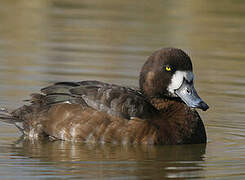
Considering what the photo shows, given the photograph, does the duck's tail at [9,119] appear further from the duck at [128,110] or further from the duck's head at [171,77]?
the duck's head at [171,77]

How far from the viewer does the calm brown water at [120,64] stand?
27.6ft

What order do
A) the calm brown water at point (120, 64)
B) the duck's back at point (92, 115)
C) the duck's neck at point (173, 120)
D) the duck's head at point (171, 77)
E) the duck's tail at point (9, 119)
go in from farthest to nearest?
the duck's tail at point (9, 119) → the duck's head at point (171, 77) → the duck's neck at point (173, 120) → the duck's back at point (92, 115) → the calm brown water at point (120, 64)

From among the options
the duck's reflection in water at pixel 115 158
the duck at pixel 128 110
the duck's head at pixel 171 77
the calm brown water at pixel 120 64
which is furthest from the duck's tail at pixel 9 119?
the duck's head at pixel 171 77

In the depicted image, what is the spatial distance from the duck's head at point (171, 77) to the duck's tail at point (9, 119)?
5.02 feet

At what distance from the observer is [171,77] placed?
9602 mm

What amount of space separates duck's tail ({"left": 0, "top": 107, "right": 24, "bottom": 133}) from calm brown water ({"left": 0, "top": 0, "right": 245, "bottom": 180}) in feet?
0.43

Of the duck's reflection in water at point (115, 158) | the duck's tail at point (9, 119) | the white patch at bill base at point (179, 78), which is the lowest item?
the duck's reflection in water at point (115, 158)

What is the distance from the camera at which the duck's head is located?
9516mm

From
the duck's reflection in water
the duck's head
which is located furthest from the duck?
the duck's reflection in water

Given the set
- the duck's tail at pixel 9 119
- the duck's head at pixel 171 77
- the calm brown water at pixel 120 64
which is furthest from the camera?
the duck's tail at pixel 9 119

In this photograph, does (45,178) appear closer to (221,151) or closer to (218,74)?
(221,151)

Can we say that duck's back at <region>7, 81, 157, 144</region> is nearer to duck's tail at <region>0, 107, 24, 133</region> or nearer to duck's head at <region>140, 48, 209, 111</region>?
duck's tail at <region>0, 107, 24, 133</region>

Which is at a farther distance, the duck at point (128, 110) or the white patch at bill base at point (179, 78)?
the white patch at bill base at point (179, 78)

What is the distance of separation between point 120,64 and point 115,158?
215 inches
